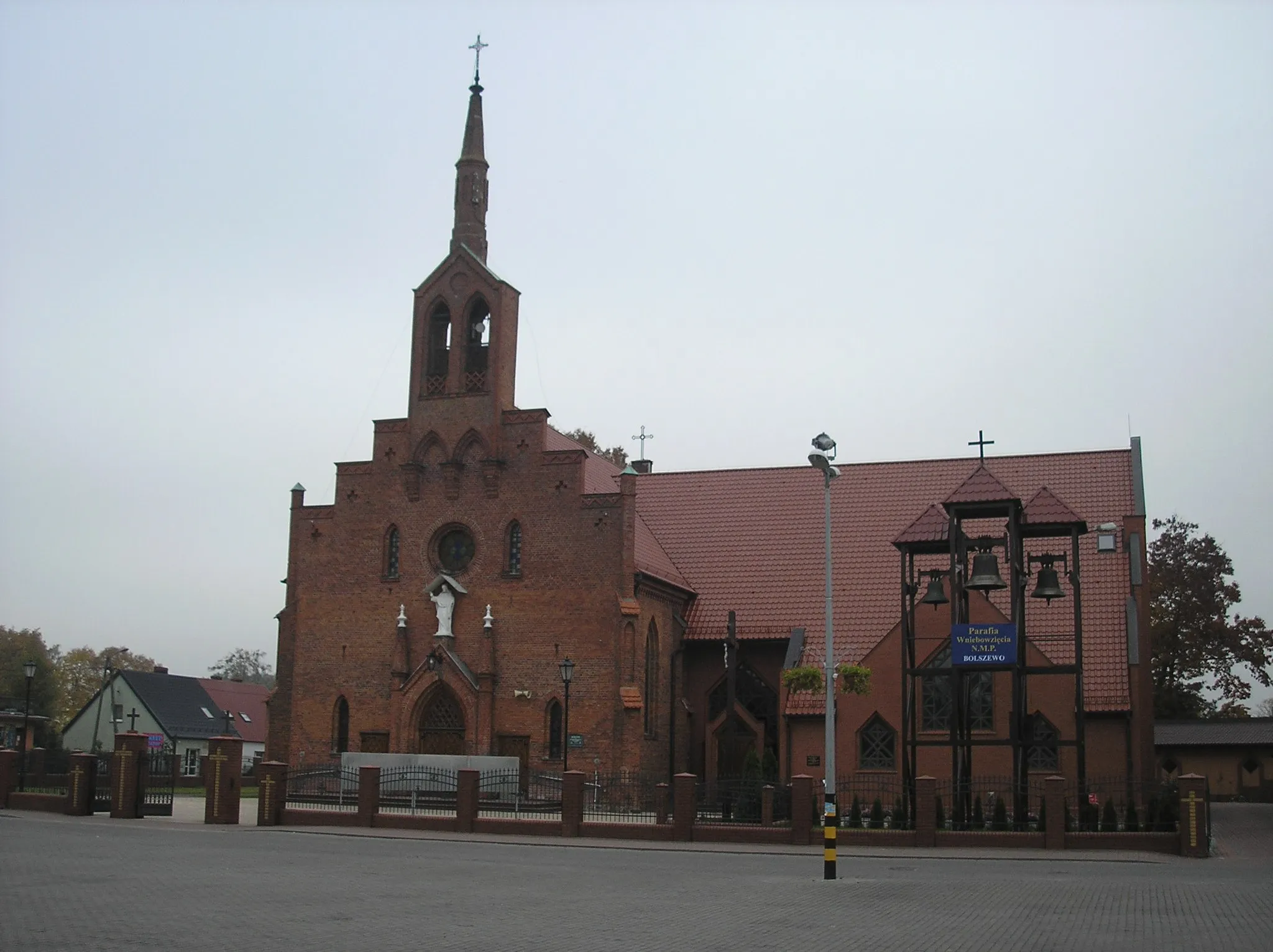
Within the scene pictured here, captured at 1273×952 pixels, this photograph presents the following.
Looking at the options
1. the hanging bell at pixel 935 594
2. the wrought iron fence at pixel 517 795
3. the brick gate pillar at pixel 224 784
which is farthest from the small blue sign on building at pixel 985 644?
the brick gate pillar at pixel 224 784

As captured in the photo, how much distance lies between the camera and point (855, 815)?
2964 centimetres

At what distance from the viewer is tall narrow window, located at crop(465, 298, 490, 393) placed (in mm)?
42969

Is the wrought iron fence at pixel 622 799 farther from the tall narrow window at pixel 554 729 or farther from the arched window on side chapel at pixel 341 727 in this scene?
the arched window on side chapel at pixel 341 727

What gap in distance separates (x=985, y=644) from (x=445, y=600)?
57.5 ft

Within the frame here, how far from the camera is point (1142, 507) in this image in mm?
41844

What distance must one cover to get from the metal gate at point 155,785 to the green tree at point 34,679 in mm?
34321

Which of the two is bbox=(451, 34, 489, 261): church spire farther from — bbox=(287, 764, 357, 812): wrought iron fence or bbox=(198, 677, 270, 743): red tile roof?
bbox=(198, 677, 270, 743): red tile roof

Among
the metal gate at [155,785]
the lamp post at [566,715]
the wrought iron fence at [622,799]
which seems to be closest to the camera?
the wrought iron fence at [622,799]

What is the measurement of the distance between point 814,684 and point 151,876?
1898 centimetres

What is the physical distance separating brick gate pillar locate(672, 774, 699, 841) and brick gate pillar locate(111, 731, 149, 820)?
13.6 meters

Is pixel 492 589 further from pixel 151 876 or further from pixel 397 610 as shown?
pixel 151 876

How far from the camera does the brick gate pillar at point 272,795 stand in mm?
32500

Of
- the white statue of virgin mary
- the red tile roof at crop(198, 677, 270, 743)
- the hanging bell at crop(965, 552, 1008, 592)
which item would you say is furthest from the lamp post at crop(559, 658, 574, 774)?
the red tile roof at crop(198, 677, 270, 743)

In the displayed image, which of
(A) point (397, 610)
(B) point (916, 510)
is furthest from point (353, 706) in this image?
(B) point (916, 510)
